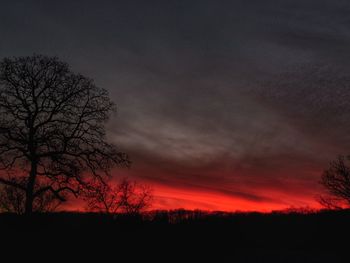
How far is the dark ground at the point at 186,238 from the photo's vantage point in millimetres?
15719

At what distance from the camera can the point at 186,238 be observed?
16.4 m

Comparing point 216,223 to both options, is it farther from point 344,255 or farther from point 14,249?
point 14,249

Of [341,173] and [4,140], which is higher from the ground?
[341,173]

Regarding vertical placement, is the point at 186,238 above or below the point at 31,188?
below

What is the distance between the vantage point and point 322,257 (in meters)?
14.4

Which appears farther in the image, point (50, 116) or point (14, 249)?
point (50, 116)

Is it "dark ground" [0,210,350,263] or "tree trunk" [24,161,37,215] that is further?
"tree trunk" [24,161,37,215]

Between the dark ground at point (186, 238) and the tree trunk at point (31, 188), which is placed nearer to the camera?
the dark ground at point (186, 238)

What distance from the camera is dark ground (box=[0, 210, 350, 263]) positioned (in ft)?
51.6

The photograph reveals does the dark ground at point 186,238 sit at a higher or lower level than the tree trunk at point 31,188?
lower

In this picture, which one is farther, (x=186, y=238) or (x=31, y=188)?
(x=31, y=188)

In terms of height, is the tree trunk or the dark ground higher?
the tree trunk

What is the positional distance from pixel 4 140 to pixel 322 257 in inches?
848

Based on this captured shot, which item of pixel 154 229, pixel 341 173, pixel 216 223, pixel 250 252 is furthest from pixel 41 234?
pixel 341 173
